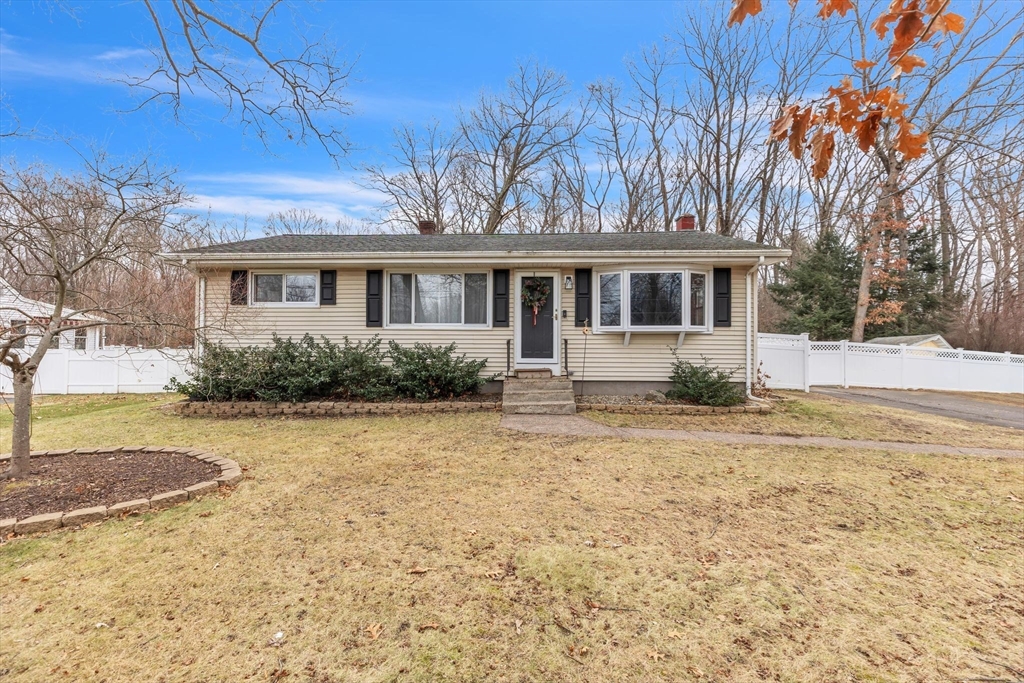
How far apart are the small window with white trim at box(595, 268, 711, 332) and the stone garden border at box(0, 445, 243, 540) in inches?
261

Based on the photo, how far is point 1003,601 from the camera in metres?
2.50

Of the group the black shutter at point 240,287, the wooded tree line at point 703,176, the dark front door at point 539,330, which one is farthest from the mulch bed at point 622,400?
the wooded tree line at point 703,176

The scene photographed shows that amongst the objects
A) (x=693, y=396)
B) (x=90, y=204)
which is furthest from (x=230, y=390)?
(x=693, y=396)

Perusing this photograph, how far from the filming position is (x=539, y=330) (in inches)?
353

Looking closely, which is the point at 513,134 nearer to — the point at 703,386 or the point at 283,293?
A: the point at 283,293

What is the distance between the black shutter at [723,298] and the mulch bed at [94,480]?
332 inches

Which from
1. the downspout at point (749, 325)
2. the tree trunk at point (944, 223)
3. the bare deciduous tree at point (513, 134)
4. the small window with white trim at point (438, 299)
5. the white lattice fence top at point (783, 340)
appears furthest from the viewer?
the bare deciduous tree at point (513, 134)

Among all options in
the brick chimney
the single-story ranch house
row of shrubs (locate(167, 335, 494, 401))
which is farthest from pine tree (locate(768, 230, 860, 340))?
row of shrubs (locate(167, 335, 494, 401))

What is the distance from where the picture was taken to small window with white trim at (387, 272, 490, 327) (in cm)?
898

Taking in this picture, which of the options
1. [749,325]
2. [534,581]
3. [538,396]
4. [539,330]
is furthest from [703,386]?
[534,581]

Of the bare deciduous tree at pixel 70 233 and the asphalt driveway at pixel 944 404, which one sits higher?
the bare deciduous tree at pixel 70 233

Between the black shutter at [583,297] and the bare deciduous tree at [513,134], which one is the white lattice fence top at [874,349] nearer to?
the black shutter at [583,297]

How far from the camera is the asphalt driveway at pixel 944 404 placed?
27.6 feet

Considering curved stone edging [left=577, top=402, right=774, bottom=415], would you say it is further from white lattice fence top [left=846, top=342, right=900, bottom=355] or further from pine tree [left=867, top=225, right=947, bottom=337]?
pine tree [left=867, top=225, right=947, bottom=337]
